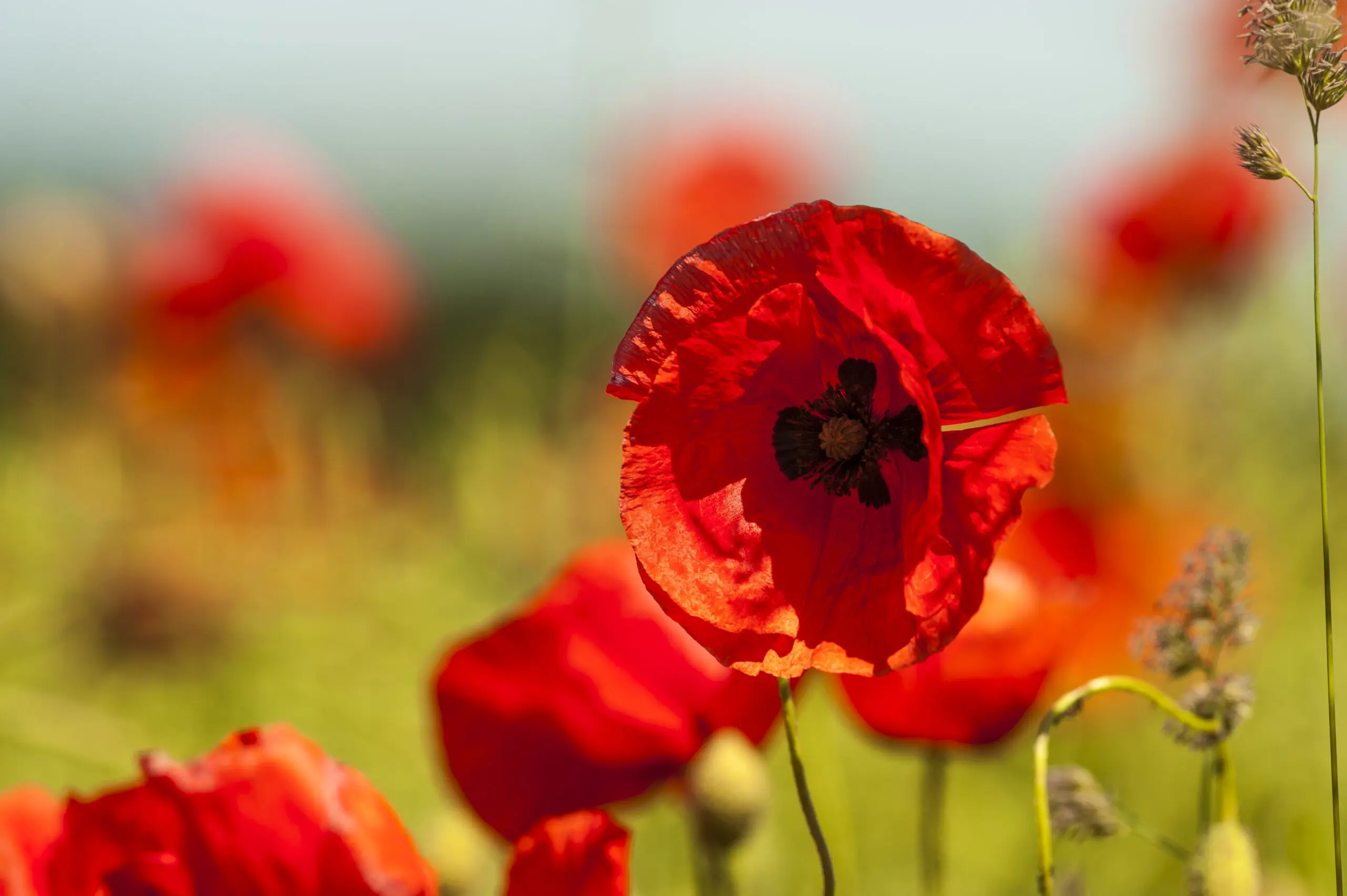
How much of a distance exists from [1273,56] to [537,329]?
1.85m

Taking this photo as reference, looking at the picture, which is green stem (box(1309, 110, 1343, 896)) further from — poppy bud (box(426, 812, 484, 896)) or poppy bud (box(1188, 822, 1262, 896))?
poppy bud (box(426, 812, 484, 896))

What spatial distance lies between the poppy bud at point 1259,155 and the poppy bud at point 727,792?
0.82 ft

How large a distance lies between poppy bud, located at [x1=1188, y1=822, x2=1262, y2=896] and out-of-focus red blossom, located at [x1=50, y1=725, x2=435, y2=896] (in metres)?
0.21

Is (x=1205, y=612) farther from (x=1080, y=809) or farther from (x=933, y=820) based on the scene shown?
(x=933, y=820)

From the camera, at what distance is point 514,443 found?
182 centimetres

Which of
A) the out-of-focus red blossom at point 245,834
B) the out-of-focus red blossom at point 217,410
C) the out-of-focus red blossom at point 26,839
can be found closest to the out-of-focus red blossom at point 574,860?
the out-of-focus red blossom at point 245,834

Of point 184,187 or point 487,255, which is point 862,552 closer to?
point 184,187

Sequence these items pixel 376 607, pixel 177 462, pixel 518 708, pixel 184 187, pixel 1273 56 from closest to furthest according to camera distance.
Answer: pixel 1273 56 → pixel 518 708 → pixel 184 187 → pixel 376 607 → pixel 177 462

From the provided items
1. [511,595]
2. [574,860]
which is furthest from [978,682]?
[511,595]

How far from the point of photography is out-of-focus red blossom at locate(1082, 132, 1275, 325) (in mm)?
1249

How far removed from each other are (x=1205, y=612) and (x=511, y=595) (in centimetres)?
133

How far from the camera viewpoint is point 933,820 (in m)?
0.51

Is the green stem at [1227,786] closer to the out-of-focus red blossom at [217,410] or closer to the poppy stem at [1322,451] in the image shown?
the poppy stem at [1322,451]

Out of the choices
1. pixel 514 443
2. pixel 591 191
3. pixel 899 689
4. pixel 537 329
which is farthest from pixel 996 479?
pixel 537 329
